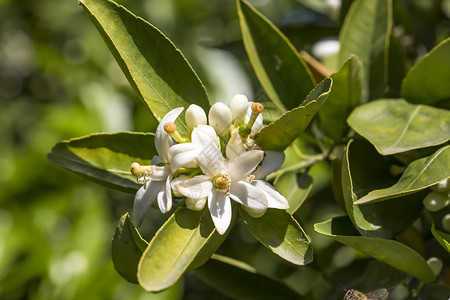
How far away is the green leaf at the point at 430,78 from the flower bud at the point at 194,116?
1.50ft

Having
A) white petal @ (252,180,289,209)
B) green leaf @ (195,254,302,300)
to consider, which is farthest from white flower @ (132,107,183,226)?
green leaf @ (195,254,302,300)

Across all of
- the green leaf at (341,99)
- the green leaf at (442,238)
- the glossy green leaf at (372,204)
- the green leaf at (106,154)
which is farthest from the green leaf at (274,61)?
the green leaf at (442,238)

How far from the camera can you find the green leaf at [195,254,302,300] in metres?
1.17

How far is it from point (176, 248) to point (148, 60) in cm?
32

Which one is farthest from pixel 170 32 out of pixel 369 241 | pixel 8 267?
pixel 369 241

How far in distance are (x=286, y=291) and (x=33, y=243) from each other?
0.98 metres

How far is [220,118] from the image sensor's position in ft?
2.81

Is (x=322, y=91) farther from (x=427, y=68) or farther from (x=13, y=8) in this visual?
(x=13, y=8)

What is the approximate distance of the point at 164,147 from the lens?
850mm

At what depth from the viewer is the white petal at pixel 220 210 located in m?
0.81

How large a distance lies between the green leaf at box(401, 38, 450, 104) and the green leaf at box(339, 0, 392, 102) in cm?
7

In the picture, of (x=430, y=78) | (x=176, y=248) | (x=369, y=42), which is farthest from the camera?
(x=369, y=42)

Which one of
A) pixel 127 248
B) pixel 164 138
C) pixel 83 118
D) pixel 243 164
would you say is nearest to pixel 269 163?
pixel 243 164

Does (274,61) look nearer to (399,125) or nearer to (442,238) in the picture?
(399,125)
